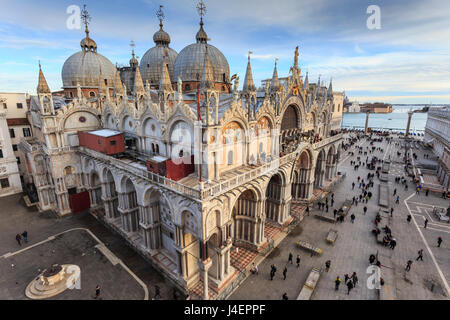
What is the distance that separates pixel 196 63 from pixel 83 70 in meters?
22.2

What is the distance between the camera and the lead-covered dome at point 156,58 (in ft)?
136

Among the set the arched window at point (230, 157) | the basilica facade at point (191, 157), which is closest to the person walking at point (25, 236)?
the basilica facade at point (191, 157)

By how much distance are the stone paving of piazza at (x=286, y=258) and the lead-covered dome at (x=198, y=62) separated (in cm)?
2560

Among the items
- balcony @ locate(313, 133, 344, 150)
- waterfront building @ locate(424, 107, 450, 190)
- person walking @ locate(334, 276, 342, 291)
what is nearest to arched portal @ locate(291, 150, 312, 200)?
balcony @ locate(313, 133, 344, 150)

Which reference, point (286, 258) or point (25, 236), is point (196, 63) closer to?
point (286, 258)

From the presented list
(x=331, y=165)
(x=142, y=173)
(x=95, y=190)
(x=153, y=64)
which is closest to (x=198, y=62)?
(x=153, y=64)

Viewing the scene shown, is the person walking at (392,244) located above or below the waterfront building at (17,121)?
below

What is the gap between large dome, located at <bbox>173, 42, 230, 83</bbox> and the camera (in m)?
33.9

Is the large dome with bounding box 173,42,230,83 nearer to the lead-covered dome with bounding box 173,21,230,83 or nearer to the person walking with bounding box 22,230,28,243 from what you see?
the lead-covered dome with bounding box 173,21,230,83

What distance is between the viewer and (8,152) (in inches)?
1464

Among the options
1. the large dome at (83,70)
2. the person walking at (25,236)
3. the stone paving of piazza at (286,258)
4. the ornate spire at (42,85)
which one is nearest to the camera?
the stone paving of piazza at (286,258)

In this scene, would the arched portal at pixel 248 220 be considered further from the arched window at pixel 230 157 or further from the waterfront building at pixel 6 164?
the waterfront building at pixel 6 164

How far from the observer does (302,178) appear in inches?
1318
